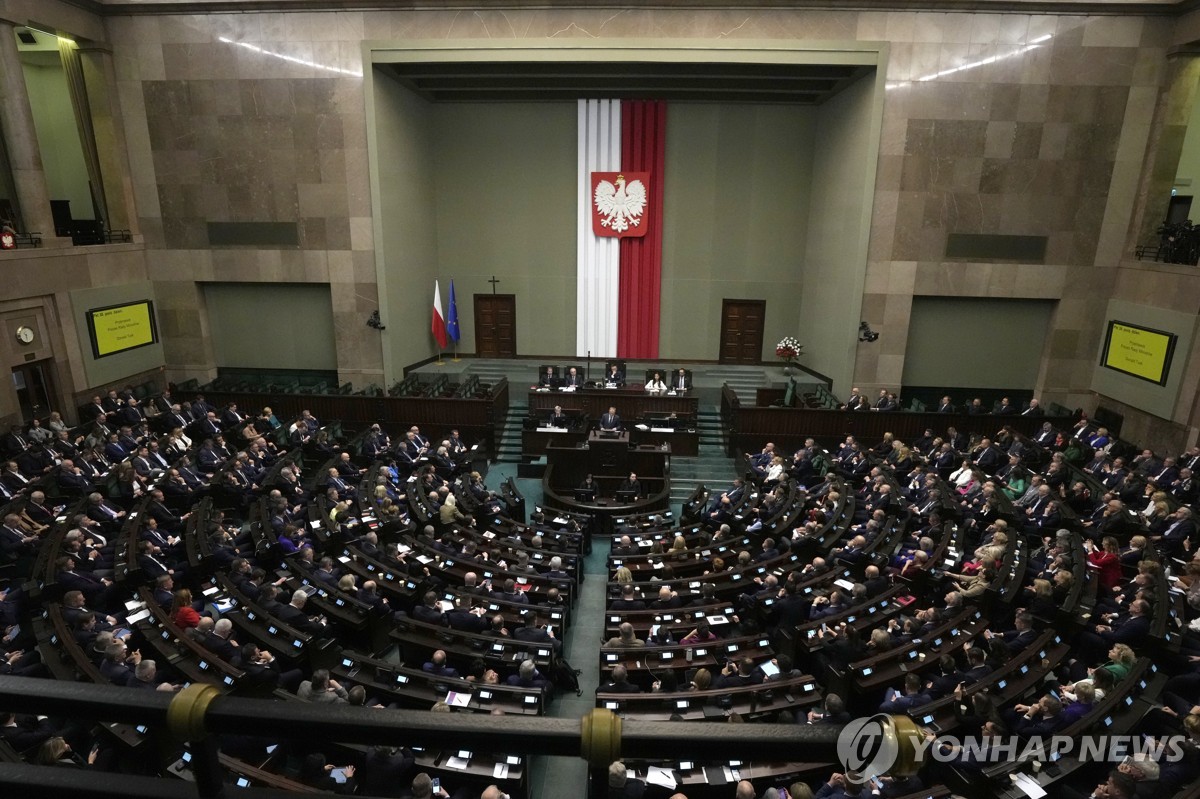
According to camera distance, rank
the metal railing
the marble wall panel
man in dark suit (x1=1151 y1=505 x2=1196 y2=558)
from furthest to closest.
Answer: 1. the marble wall panel
2. man in dark suit (x1=1151 y1=505 x2=1196 y2=558)
3. the metal railing

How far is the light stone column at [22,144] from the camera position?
14.5 metres

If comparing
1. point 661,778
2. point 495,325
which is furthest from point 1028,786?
point 495,325

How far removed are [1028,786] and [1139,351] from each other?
47.0ft

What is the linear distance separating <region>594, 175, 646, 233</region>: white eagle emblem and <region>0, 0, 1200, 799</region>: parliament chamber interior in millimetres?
91

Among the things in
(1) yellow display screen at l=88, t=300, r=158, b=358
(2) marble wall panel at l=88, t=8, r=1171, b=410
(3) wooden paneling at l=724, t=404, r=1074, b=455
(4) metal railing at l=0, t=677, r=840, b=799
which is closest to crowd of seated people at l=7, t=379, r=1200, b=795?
(3) wooden paneling at l=724, t=404, r=1074, b=455

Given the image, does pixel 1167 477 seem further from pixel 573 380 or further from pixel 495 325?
pixel 495 325

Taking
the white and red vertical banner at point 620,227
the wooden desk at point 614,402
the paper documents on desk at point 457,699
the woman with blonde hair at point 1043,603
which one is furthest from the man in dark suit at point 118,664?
the white and red vertical banner at point 620,227

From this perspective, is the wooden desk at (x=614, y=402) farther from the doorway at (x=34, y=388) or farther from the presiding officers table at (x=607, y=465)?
the doorway at (x=34, y=388)

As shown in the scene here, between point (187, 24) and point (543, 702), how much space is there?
1857 centimetres

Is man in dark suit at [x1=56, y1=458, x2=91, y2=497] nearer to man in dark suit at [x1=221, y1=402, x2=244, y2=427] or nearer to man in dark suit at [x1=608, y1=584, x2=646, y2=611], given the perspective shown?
man in dark suit at [x1=221, y1=402, x2=244, y2=427]

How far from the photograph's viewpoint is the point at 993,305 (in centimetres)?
1759

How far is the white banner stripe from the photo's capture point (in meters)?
20.1

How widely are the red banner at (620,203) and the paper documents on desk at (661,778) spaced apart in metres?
17.0

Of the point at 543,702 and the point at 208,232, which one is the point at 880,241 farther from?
the point at 208,232
